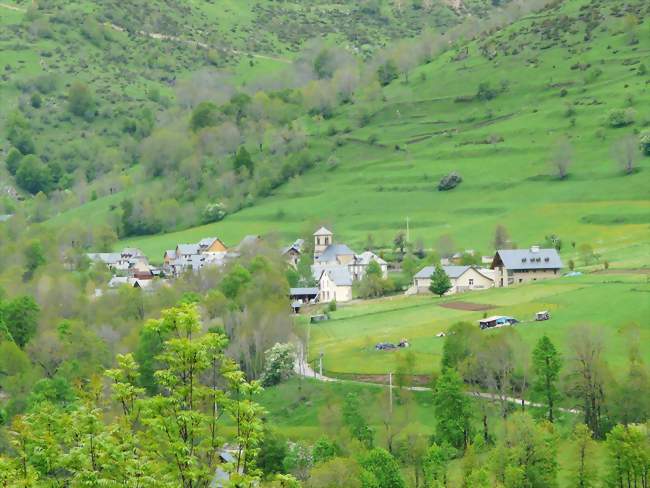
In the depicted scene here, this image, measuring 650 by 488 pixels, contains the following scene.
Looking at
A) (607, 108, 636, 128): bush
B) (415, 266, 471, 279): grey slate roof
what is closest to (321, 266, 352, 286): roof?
(415, 266, 471, 279): grey slate roof

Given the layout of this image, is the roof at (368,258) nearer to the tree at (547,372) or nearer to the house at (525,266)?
the house at (525,266)

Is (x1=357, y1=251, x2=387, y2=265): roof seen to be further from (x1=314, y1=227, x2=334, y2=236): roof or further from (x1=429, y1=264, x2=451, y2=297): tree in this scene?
(x1=429, y1=264, x2=451, y2=297): tree

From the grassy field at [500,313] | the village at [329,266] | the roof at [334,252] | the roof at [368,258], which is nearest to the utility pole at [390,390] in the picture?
the grassy field at [500,313]

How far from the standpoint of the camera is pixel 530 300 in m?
93.8

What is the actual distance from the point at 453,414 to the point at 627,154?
8956 cm

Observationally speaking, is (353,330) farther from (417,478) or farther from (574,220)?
(574,220)

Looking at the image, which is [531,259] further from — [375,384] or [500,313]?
[375,384]

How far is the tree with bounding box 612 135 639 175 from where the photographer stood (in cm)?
14538

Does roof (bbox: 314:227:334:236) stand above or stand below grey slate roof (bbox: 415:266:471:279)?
above

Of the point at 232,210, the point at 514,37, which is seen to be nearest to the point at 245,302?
the point at 232,210

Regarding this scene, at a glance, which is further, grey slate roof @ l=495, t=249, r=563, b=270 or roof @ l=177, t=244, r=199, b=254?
roof @ l=177, t=244, r=199, b=254

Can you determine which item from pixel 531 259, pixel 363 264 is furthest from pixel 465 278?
pixel 363 264

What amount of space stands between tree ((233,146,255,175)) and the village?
1103 inches

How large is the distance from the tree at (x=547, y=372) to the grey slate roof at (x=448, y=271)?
43702 millimetres
